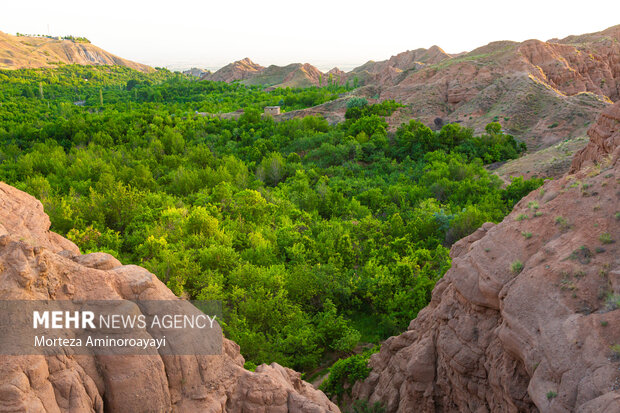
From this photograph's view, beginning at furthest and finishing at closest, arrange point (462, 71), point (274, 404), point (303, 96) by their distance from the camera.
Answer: point (303, 96), point (462, 71), point (274, 404)

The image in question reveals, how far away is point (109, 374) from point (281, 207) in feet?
82.0

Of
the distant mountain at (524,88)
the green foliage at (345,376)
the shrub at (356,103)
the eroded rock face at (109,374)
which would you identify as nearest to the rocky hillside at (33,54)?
the shrub at (356,103)

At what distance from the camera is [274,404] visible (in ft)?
32.8

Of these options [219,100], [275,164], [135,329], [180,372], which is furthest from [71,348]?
[219,100]

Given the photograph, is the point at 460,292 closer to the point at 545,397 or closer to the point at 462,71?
the point at 545,397

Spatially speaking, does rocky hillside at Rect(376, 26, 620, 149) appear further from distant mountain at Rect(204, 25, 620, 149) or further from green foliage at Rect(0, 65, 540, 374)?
green foliage at Rect(0, 65, 540, 374)

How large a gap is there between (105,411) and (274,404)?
12.4ft

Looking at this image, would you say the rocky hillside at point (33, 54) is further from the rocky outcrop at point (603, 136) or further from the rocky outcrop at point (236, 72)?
the rocky outcrop at point (603, 136)

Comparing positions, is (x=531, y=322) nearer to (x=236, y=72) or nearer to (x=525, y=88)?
(x=525, y=88)

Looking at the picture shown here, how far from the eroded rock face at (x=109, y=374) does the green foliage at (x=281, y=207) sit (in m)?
6.46

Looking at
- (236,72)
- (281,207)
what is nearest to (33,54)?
(236,72)

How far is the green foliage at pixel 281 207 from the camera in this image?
2047 centimetres

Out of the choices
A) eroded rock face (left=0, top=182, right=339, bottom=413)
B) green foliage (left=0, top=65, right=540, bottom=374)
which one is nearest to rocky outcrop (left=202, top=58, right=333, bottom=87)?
green foliage (left=0, top=65, right=540, bottom=374)

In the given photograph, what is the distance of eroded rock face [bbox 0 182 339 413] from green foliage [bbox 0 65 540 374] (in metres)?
6.46
